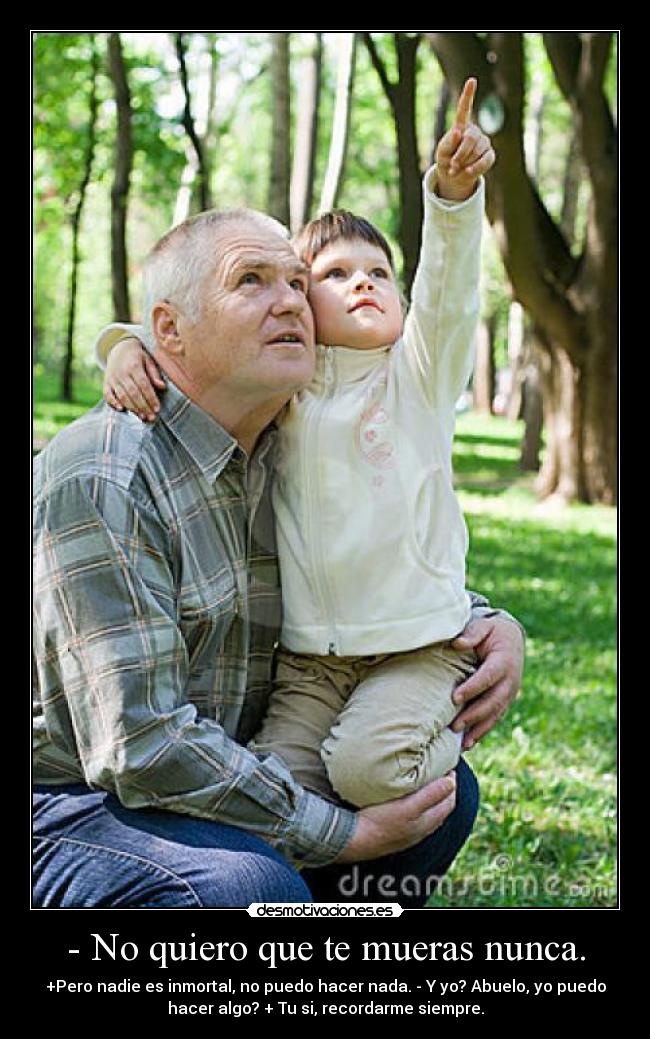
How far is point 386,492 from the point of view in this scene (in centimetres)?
259

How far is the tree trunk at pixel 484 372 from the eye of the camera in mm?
29609

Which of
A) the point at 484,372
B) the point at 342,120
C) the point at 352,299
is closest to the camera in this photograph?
the point at 352,299

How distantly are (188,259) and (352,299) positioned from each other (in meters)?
0.33

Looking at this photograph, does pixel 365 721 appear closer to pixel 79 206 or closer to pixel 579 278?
pixel 579 278

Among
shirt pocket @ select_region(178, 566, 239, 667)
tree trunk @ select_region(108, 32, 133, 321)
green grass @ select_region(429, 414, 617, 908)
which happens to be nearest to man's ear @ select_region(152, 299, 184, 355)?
shirt pocket @ select_region(178, 566, 239, 667)

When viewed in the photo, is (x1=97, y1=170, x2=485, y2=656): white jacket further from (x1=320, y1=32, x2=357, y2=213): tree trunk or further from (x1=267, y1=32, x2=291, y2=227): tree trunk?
(x1=267, y1=32, x2=291, y2=227): tree trunk

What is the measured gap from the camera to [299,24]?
257 cm

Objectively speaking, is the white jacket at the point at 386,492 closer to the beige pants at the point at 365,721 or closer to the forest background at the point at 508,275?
the beige pants at the point at 365,721

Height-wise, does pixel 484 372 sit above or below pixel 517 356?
below

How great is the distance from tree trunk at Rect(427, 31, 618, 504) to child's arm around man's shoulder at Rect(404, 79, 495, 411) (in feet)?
29.7

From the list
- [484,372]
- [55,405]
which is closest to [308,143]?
[55,405]

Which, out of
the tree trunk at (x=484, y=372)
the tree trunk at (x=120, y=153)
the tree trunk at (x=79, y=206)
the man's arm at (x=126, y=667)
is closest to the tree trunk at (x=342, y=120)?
the tree trunk at (x=120, y=153)
